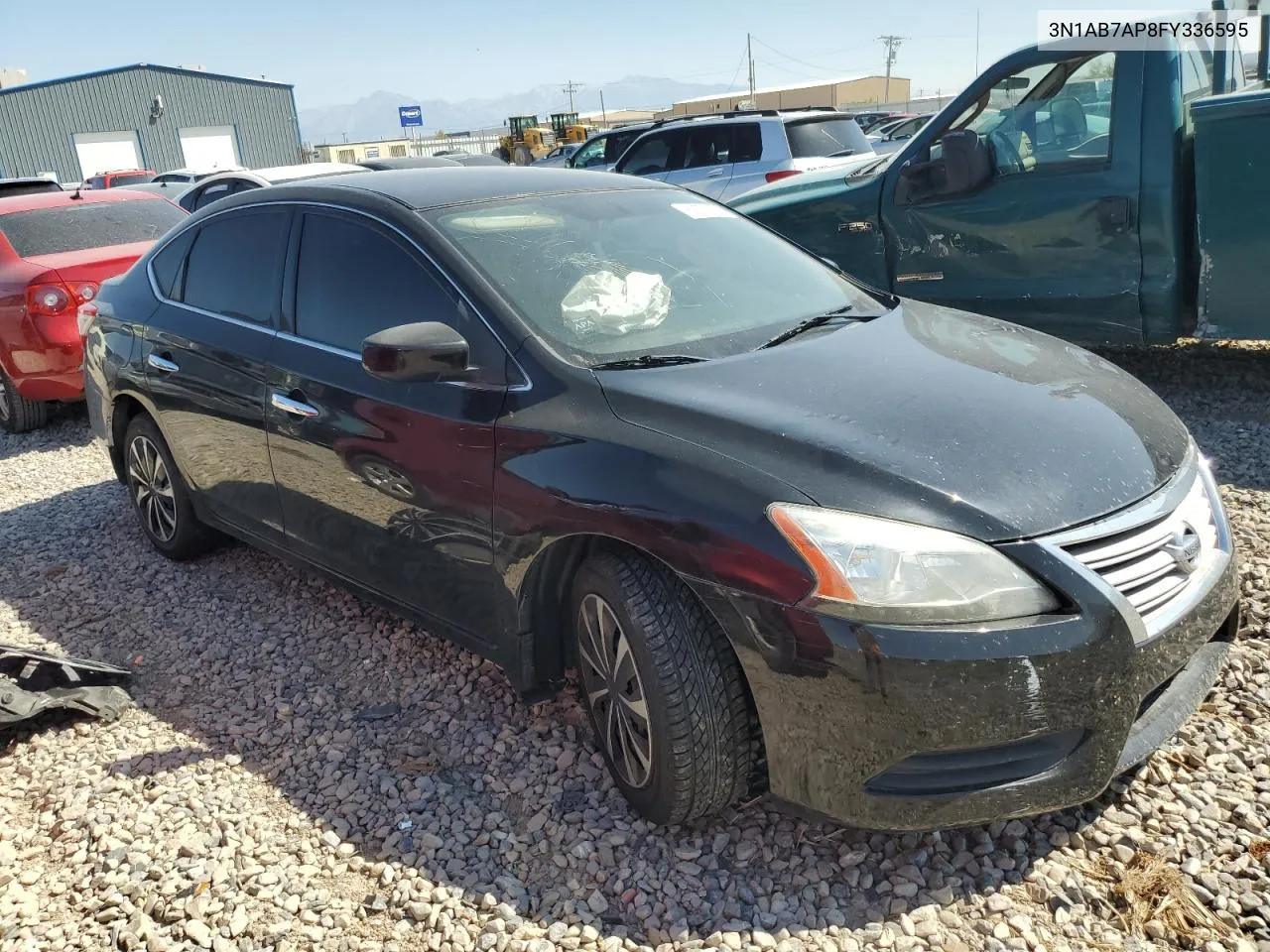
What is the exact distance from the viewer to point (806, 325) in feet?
10.9

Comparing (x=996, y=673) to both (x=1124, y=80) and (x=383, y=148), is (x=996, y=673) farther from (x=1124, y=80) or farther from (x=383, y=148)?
(x=383, y=148)

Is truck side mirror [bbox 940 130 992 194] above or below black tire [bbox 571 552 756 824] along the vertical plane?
above

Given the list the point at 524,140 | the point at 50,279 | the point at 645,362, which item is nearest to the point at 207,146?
the point at 524,140

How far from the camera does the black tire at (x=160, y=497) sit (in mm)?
4637

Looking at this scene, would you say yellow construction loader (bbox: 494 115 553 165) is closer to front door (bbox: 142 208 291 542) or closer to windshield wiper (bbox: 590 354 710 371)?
front door (bbox: 142 208 291 542)

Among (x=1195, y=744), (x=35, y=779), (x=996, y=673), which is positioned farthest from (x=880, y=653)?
(x=35, y=779)

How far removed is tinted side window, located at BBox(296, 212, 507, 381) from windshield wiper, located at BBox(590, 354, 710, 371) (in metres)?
0.30

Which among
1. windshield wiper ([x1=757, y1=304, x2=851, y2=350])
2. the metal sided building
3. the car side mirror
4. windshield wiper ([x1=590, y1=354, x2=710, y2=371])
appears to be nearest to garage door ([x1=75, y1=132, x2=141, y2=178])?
the metal sided building

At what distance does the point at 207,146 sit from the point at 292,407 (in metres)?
47.3

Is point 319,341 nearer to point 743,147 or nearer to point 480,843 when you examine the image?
point 480,843

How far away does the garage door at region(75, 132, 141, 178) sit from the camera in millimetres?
41625

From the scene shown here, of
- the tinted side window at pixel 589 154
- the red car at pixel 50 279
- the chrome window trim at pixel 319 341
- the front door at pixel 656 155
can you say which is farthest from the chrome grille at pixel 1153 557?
the tinted side window at pixel 589 154

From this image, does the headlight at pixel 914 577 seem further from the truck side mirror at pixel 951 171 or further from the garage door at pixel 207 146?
the garage door at pixel 207 146

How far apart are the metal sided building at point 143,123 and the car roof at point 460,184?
41453mm
